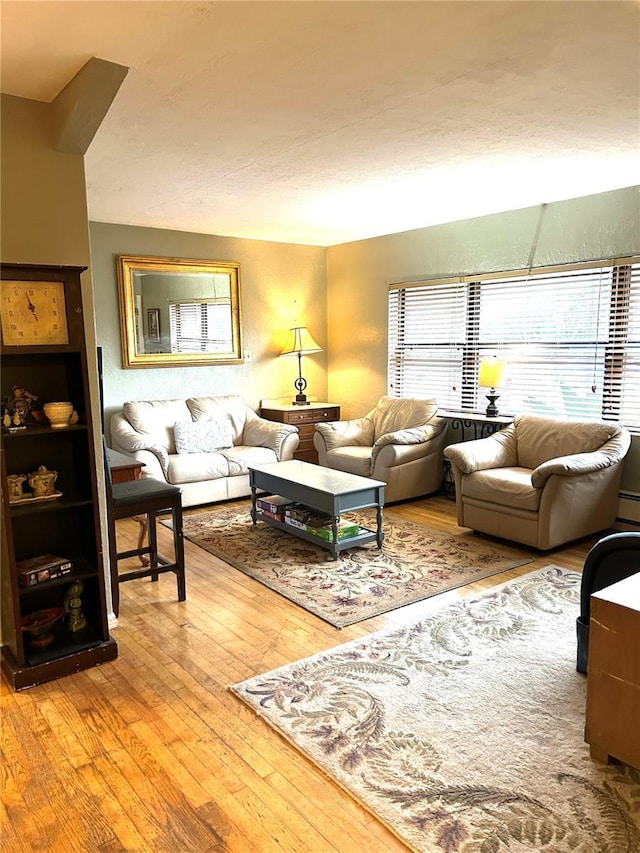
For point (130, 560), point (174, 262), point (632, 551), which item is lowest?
point (130, 560)

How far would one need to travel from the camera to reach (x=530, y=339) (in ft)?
17.2

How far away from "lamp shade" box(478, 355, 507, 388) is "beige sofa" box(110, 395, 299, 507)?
6.07ft

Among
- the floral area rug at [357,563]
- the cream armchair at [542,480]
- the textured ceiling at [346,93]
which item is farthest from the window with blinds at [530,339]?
the floral area rug at [357,563]

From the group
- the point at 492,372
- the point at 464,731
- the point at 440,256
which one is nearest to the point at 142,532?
the point at 464,731

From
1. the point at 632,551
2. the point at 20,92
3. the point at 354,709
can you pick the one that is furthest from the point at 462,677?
the point at 20,92

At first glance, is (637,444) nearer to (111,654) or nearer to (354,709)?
(354,709)

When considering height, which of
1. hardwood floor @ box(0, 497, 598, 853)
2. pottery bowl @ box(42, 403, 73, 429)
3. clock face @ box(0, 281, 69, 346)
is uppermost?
clock face @ box(0, 281, 69, 346)

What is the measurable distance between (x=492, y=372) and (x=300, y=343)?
2.23 meters

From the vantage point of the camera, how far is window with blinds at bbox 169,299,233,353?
6.10 m

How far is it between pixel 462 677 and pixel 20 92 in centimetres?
313

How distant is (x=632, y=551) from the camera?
248cm

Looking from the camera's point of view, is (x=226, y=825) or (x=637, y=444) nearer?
(x=226, y=825)

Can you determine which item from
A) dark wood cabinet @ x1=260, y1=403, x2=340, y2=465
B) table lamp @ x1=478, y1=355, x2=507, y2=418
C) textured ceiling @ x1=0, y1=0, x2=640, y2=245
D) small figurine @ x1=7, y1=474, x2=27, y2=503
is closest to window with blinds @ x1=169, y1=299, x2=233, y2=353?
dark wood cabinet @ x1=260, y1=403, x2=340, y2=465

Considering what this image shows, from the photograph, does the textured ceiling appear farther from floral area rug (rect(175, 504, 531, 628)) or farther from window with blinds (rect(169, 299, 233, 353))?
floral area rug (rect(175, 504, 531, 628))
